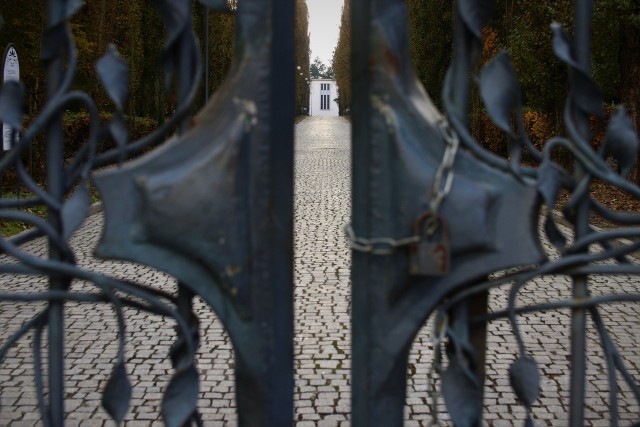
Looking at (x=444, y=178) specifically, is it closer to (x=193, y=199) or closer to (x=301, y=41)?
(x=193, y=199)

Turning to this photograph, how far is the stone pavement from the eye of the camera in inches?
157

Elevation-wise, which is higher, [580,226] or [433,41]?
[433,41]

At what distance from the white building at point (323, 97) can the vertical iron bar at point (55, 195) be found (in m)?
109

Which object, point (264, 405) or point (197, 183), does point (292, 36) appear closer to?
point (197, 183)

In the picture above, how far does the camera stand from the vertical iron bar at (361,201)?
1354 millimetres

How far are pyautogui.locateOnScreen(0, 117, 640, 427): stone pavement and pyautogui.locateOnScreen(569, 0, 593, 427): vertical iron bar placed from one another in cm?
251

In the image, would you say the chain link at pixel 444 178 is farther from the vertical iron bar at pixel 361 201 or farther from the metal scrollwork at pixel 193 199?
the metal scrollwork at pixel 193 199

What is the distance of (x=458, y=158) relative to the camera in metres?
1.34

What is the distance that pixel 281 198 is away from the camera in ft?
4.52

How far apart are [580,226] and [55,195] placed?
1.07 meters

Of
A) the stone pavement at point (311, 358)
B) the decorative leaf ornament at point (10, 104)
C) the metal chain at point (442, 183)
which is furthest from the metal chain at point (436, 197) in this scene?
the stone pavement at point (311, 358)

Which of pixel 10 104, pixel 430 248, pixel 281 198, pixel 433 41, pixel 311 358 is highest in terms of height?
pixel 433 41

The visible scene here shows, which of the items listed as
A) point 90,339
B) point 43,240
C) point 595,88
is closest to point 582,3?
point 595,88

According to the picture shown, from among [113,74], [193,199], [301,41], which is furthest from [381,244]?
[301,41]
